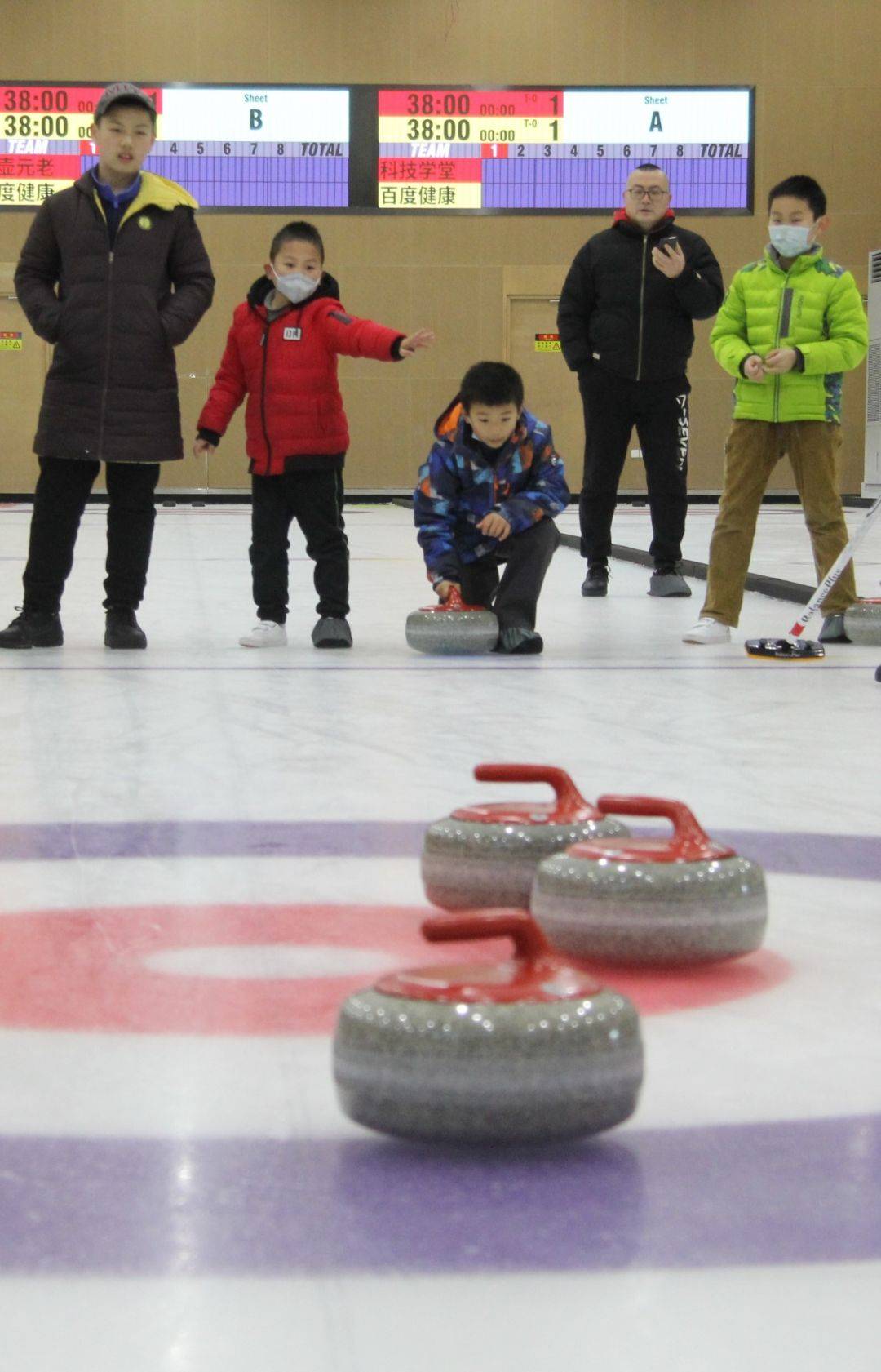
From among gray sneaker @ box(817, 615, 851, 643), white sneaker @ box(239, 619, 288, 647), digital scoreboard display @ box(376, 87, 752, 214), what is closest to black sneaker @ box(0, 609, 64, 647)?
white sneaker @ box(239, 619, 288, 647)

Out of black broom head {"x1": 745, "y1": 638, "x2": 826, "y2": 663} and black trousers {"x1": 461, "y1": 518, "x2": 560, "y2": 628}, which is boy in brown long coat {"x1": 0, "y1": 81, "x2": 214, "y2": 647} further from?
black broom head {"x1": 745, "y1": 638, "x2": 826, "y2": 663}

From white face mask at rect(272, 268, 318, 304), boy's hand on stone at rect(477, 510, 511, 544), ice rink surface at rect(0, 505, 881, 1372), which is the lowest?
ice rink surface at rect(0, 505, 881, 1372)

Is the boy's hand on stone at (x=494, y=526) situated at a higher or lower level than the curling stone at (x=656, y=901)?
higher

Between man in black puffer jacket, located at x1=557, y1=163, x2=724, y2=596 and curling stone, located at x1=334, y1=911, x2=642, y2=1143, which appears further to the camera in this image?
man in black puffer jacket, located at x1=557, y1=163, x2=724, y2=596

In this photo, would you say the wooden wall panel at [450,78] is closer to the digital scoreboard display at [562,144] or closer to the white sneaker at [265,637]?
the digital scoreboard display at [562,144]

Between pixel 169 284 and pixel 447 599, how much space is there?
97 cm

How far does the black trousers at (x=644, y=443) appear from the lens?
560cm

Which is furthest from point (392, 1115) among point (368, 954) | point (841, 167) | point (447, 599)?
point (841, 167)

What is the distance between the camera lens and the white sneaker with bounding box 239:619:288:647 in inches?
171

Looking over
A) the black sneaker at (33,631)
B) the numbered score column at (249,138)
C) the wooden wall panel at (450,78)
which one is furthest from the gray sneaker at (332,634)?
the numbered score column at (249,138)

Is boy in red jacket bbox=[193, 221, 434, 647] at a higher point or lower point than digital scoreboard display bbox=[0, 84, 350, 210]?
lower

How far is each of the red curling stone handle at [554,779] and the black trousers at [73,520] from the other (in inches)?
102

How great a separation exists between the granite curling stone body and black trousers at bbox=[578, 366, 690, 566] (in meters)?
3.88

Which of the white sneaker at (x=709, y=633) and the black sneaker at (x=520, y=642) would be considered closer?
the black sneaker at (x=520, y=642)
